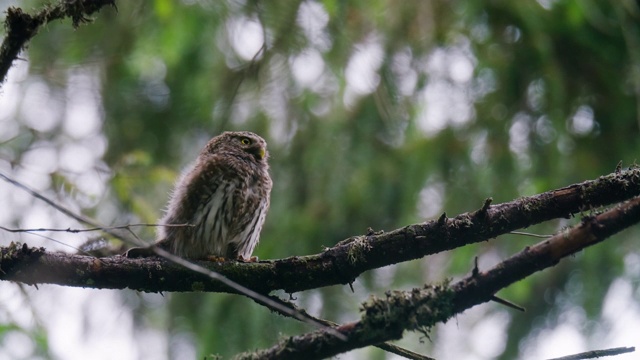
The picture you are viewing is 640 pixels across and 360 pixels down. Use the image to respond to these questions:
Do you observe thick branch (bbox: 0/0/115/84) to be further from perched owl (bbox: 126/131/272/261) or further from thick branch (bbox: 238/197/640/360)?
perched owl (bbox: 126/131/272/261)

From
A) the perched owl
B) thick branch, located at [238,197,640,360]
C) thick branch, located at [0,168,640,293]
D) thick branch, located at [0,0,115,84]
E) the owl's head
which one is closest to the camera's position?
thick branch, located at [238,197,640,360]

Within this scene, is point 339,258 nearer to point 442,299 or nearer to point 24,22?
point 442,299

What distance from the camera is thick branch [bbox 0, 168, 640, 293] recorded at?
299 centimetres

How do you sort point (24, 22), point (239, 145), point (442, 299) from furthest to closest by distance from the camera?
point (239, 145), point (24, 22), point (442, 299)

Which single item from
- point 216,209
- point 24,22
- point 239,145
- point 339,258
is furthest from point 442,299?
point 239,145

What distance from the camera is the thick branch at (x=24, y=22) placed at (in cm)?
281

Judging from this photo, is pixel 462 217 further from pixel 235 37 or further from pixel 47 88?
pixel 47 88

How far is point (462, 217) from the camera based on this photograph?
3.03 meters

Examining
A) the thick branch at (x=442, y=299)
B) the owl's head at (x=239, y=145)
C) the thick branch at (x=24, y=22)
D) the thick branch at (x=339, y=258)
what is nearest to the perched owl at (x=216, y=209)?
the owl's head at (x=239, y=145)

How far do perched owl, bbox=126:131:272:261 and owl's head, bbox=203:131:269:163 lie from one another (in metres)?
0.20

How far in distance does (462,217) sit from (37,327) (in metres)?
2.89

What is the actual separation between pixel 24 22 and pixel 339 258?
1.49m

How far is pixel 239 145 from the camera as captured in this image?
5.35m

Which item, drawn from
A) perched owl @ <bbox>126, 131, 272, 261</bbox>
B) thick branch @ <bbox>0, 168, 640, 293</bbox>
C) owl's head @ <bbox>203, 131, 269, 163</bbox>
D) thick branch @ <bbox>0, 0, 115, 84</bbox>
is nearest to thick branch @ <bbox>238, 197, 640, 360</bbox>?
thick branch @ <bbox>0, 168, 640, 293</bbox>
